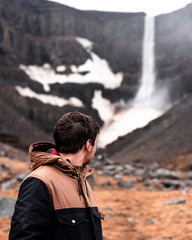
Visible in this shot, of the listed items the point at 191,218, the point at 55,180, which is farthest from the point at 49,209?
the point at 191,218

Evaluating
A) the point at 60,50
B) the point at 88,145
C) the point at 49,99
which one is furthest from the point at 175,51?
the point at 88,145

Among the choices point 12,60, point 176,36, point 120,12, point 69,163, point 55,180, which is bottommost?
point 55,180

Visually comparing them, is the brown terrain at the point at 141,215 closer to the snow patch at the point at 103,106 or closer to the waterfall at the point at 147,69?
the snow patch at the point at 103,106

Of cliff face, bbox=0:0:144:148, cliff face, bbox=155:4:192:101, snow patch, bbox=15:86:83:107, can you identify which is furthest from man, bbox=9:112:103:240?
cliff face, bbox=155:4:192:101

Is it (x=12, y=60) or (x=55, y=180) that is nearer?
(x=55, y=180)

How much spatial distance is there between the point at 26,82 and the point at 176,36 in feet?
84.1

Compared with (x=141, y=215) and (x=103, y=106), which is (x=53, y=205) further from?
(x=103, y=106)

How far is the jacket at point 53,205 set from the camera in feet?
5.16

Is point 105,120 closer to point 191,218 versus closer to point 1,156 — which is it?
point 1,156

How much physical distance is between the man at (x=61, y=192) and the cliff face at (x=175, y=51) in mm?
37442

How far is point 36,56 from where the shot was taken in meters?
43.5

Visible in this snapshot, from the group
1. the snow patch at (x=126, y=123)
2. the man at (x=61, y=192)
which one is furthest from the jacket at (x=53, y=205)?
the snow patch at (x=126, y=123)

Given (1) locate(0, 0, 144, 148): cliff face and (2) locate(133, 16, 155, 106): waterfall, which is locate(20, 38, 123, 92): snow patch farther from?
(2) locate(133, 16, 155, 106): waterfall

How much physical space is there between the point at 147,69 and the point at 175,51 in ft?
18.2
